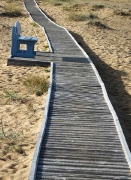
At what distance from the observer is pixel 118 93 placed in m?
8.29

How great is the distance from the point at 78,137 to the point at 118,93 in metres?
3.19

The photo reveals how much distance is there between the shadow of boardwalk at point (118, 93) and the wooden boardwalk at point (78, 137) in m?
0.38

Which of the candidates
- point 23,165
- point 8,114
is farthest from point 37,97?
point 23,165

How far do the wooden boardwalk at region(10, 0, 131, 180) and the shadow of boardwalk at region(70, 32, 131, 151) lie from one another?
0.38 m

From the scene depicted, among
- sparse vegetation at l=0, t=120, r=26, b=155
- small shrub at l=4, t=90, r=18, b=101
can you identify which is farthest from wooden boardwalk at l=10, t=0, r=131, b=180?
small shrub at l=4, t=90, r=18, b=101

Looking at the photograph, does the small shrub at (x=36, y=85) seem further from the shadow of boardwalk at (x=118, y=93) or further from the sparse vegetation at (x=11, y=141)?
the sparse vegetation at (x=11, y=141)

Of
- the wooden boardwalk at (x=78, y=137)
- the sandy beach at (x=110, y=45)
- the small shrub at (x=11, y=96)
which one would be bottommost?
the sandy beach at (x=110, y=45)

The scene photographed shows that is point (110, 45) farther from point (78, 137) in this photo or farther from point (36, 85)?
point (78, 137)

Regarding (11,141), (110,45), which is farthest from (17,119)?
(110,45)

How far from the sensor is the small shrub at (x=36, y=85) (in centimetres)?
766

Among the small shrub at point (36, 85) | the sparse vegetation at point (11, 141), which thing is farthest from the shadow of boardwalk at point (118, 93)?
the sparse vegetation at point (11, 141)

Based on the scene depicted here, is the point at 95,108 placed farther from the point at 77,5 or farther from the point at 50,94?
the point at 77,5

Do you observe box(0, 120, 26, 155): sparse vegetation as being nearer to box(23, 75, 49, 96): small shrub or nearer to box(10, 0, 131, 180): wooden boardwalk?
box(10, 0, 131, 180): wooden boardwalk

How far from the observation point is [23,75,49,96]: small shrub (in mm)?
7664
